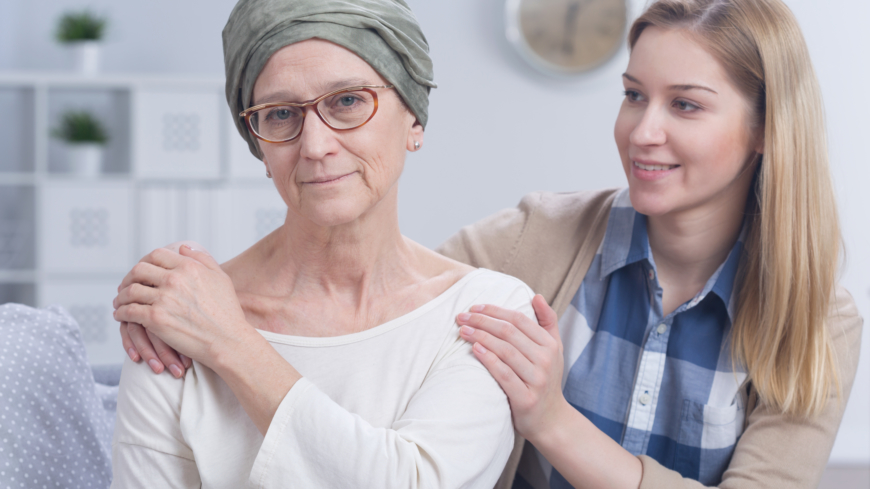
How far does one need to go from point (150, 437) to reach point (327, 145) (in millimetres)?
472

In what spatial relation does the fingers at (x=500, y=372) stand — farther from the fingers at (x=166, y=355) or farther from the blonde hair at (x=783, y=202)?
the blonde hair at (x=783, y=202)

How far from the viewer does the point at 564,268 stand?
1452mm

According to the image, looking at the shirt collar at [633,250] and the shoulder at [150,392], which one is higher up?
the shirt collar at [633,250]

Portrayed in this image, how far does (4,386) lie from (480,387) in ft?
2.85

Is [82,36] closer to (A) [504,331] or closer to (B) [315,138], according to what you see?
(B) [315,138]

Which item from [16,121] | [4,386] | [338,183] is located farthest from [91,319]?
[338,183]

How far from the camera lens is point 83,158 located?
3.48 meters

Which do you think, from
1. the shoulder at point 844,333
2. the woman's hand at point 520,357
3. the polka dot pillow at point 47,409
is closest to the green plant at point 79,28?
the polka dot pillow at point 47,409

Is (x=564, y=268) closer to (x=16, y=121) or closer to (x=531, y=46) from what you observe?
(x=531, y=46)

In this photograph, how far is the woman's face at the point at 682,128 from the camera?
124cm

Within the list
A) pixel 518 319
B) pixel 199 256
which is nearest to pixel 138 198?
pixel 199 256

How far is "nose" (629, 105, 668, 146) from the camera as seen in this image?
4.15 ft

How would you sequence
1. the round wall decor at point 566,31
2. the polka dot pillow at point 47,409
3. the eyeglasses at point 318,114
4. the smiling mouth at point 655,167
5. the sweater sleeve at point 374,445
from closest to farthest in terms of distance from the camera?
the sweater sleeve at point 374,445 < the eyeglasses at point 318,114 < the polka dot pillow at point 47,409 < the smiling mouth at point 655,167 < the round wall decor at point 566,31

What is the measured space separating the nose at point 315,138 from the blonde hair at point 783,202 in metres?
0.72
